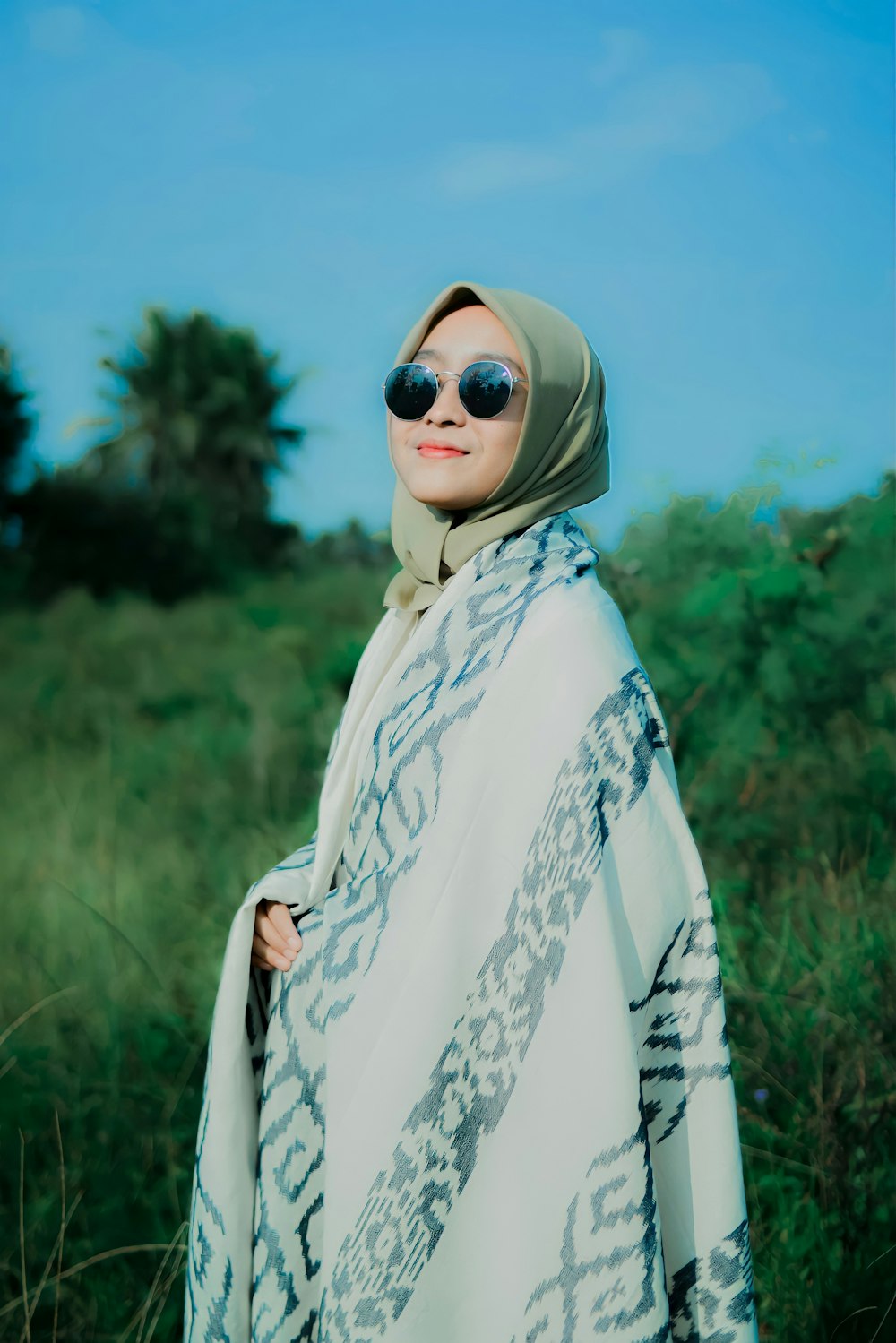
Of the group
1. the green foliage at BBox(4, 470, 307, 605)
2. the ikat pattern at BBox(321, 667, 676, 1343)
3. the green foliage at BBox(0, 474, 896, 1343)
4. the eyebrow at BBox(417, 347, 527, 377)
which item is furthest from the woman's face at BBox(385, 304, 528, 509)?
the green foliage at BBox(4, 470, 307, 605)

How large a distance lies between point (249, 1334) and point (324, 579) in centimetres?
418

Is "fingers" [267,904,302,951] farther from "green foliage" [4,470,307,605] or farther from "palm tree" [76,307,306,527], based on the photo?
"palm tree" [76,307,306,527]

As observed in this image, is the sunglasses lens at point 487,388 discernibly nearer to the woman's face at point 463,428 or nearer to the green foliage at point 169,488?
the woman's face at point 463,428

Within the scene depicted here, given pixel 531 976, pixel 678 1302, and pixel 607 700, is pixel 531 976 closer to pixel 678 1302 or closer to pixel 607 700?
pixel 607 700

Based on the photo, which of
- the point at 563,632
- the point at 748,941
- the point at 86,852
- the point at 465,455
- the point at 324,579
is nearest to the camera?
the point at 563,632

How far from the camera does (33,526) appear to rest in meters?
5.68

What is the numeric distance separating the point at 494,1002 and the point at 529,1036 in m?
0.06

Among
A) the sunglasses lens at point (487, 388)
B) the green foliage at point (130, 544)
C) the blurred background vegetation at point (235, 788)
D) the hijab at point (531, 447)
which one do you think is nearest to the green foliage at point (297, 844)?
the blurred background vegetation at point (235, 788)

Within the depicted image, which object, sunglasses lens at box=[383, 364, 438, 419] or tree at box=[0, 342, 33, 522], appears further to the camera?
tree at box=[0, 342, 33, 522]

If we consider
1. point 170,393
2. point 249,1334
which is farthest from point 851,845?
point 170,393

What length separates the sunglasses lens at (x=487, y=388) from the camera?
1584 millimetres

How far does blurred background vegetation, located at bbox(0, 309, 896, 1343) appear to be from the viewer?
8.39ft

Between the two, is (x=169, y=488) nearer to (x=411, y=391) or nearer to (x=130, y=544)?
(x=130, y=544)

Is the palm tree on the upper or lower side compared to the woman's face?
upper
